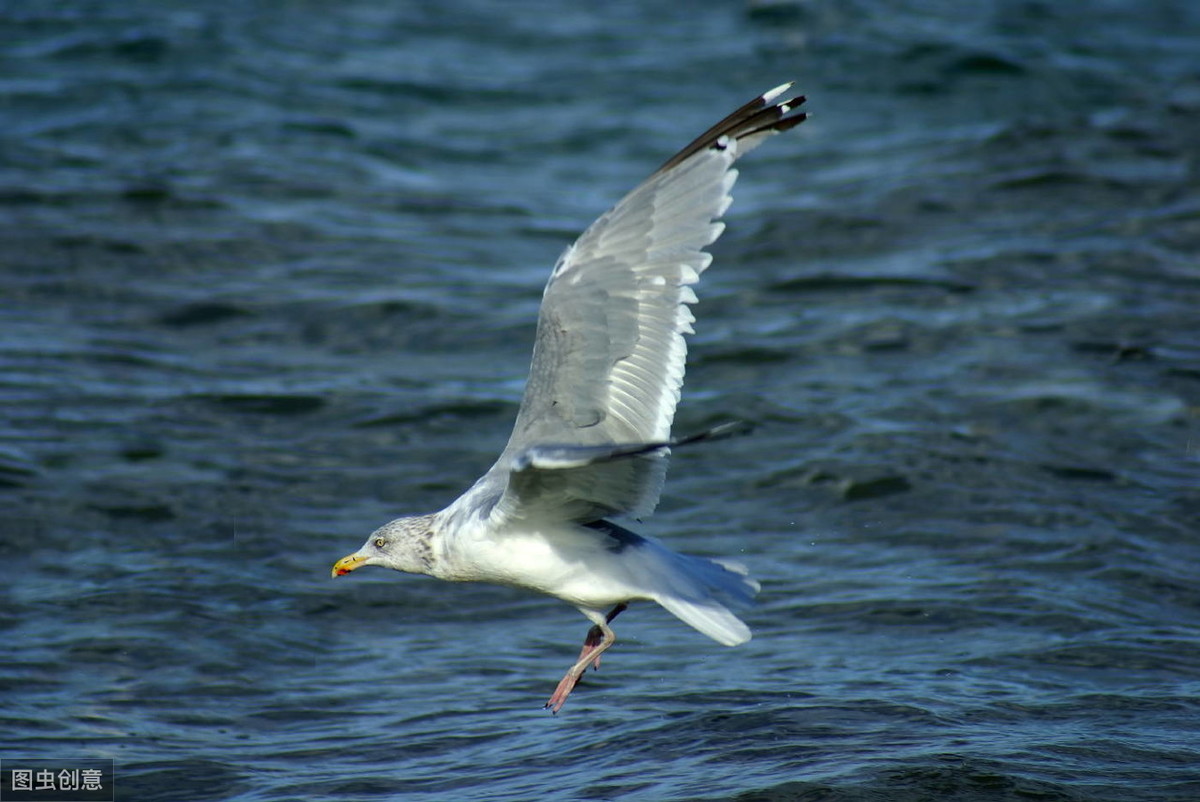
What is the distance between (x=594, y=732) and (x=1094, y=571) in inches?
104

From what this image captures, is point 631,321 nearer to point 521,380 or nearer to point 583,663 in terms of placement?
point 583,663

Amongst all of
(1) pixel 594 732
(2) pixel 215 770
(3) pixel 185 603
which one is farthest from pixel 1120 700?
(3) pixel 185 603

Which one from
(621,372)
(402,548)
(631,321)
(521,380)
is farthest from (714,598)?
(521,380)

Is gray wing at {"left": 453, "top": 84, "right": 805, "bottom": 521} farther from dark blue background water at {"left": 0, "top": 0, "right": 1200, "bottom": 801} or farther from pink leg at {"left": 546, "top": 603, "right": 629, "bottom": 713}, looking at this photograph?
dark blue background water at {"left": 0, "top": 0, "right": 1200, "bottom": 801}

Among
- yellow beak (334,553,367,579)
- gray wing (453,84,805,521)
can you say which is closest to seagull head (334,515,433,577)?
yellow beak (334,553,367,579)

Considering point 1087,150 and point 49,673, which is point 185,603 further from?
point 1087,150

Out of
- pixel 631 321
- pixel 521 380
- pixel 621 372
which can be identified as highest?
pixel 631 321

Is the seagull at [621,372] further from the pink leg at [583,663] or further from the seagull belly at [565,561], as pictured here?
the pink leg at [583,663]

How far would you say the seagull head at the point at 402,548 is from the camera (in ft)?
17.5

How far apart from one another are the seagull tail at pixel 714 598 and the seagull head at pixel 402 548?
34.3 inches

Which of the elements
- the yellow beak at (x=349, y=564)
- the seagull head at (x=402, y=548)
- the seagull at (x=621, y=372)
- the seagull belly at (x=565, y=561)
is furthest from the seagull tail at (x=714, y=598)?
the yellow beak at (x=349, y=564)

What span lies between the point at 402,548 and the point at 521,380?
4.30m

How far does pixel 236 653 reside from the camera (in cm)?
669

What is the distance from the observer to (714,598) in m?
5.00
